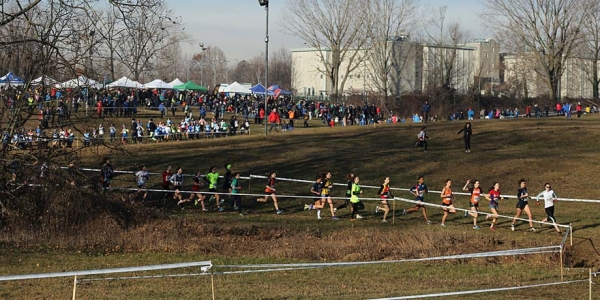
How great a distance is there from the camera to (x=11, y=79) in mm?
22281

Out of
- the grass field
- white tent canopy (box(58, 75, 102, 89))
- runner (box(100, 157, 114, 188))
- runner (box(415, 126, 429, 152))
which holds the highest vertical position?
white tent canopy (box(58, 75, 102, 89))

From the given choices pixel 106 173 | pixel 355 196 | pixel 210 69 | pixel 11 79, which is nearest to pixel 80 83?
pixel 11 79

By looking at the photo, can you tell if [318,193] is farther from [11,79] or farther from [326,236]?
[11,79]

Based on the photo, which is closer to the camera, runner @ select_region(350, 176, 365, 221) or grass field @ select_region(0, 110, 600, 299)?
grass field @ select_region(0, 110, 600, 299)

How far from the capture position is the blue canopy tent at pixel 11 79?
21459 mm

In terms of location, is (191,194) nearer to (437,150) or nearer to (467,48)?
(437,150)

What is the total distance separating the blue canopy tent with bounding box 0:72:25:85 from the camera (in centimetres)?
2146

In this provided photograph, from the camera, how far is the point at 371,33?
8562 centimetres

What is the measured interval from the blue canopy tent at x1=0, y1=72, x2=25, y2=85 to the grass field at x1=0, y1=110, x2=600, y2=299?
2.12 m

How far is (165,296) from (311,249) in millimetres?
6569

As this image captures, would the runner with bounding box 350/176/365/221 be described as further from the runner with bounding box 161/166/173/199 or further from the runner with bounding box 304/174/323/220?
the runner with bounding box 161/166/173/199

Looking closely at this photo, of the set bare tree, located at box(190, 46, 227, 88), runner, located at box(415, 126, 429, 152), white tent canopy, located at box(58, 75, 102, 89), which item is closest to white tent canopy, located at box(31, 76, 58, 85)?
white tent canopy, located at box(58, 75, 102, 89)

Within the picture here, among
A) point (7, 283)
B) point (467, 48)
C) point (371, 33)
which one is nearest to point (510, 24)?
point (371, 33)

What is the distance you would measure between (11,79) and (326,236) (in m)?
10.5
